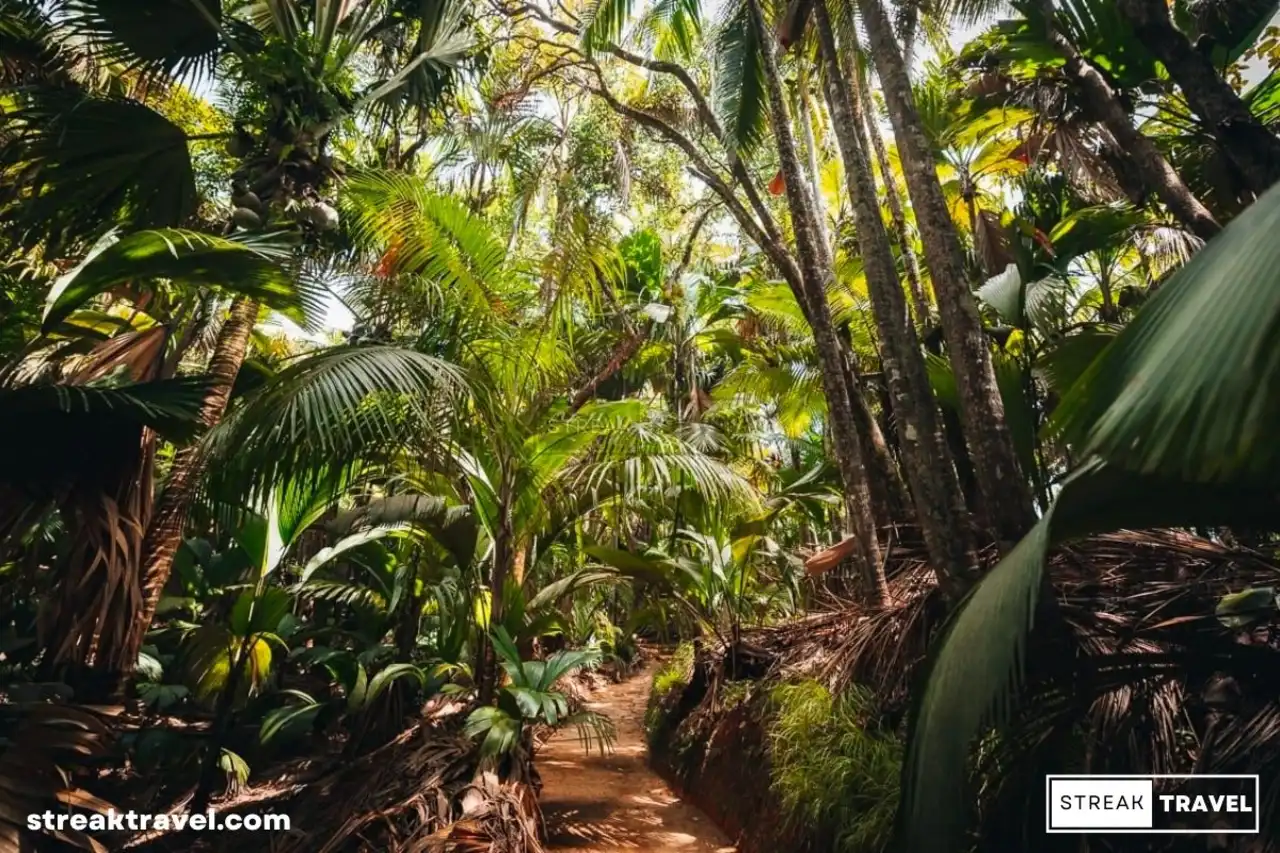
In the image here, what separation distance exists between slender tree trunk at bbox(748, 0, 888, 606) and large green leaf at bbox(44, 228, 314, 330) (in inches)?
114

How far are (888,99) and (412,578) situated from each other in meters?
4.11

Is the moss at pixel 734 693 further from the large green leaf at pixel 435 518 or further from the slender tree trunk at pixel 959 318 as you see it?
the slender tree trunk at pixel 959 318

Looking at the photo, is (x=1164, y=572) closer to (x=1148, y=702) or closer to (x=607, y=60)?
(x=1148, y=702)

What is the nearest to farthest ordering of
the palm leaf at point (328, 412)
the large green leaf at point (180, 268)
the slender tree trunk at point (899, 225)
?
the large green leaf at point (180, 268)
the palm leaf at point (328, 412)
the slender tree trunk at point (899, 225)

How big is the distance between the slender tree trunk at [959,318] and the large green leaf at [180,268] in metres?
2.82

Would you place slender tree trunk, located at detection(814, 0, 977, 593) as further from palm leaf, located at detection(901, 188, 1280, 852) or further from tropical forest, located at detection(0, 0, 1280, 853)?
palm leaf, located at detection(901, 188, 1280, 852)

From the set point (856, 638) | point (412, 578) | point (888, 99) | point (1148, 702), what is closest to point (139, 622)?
point (412, 578)

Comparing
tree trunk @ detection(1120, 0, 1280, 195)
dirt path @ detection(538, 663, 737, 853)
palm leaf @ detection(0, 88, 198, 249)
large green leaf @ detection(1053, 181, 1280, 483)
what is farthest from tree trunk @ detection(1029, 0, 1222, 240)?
palm leaf @ detection(0, 88, 198, 249)

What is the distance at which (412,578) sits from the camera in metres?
4.77

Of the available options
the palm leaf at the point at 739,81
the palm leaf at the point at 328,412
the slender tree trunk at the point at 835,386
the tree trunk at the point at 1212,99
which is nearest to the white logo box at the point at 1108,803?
the slender tree trunk at the point at 835,386

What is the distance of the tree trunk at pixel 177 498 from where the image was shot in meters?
3.00

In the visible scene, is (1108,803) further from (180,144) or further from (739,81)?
(739,81)

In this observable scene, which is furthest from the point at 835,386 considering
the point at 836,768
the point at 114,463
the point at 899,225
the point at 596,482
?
the point at 114,463

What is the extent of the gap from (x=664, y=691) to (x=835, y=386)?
3.55 metres
